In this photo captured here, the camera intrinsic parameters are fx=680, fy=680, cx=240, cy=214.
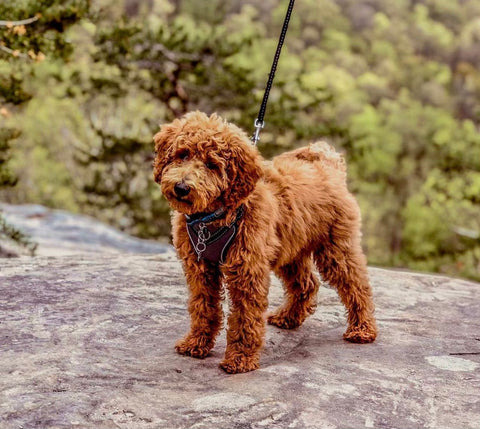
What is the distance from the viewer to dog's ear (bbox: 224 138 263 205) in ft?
13.0

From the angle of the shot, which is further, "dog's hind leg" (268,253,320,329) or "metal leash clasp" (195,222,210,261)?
"dog's hind leg" (268,253,320,329)

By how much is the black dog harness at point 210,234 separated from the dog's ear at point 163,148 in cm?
36

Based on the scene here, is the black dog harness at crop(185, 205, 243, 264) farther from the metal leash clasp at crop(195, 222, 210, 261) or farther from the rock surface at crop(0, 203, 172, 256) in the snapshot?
the rock surface at crop(0, 203, 172, 256)

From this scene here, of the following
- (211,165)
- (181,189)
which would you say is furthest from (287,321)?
(181,189)

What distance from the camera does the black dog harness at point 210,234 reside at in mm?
4148

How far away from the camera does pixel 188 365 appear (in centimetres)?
431

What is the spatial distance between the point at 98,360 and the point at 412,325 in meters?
2.60

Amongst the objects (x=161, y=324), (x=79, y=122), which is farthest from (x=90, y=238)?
(x=79, y=122)

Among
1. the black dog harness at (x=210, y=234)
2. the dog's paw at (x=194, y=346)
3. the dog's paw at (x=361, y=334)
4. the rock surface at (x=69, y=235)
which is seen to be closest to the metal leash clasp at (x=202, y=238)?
the black dog harness at (x=210, y=234)

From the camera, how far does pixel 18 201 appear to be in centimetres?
2944

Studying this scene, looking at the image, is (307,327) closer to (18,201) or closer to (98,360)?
(98,360)

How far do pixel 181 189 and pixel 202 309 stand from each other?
42.6 inches

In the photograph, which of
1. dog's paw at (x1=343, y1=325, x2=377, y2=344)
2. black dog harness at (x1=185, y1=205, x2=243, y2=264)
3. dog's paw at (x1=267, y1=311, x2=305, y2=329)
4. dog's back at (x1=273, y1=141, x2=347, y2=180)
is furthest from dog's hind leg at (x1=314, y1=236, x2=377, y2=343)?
black dog harness at (x1=185, y1=205, x2=243, y2=264)

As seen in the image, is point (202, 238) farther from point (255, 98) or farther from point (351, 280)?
point (255, 98)
